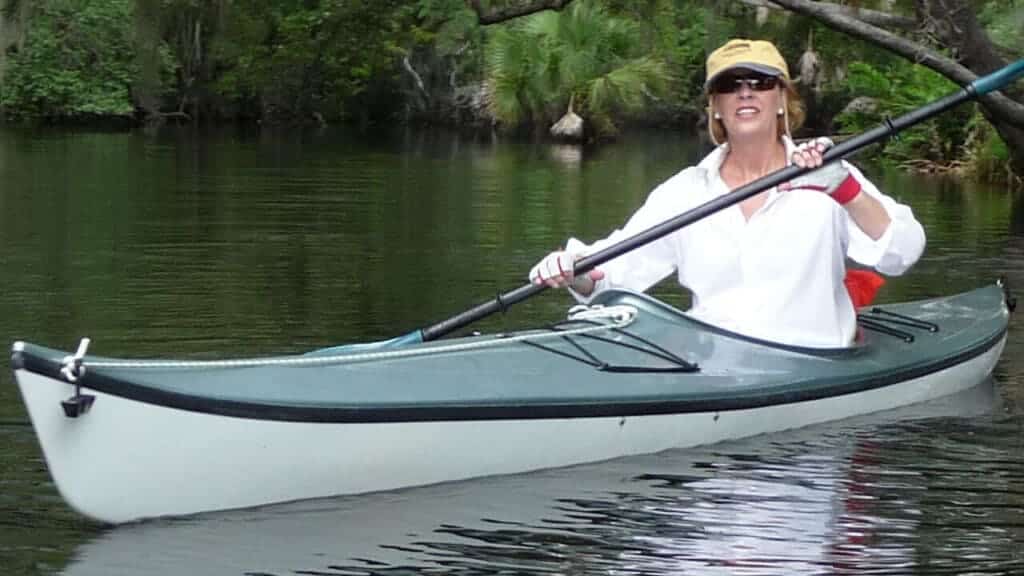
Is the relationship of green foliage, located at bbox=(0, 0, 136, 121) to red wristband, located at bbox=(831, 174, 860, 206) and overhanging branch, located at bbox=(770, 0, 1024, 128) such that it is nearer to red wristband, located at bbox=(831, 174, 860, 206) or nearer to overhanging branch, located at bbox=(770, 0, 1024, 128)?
overhanging branch, located at bbox=(770, 0, 1024, 128)

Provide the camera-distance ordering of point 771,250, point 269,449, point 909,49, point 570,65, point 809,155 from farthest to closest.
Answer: point 570,65 → point 909,49 → point 771,250 → point 809,155 → point 269,449

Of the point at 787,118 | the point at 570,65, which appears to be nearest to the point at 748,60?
A: the point at 787,118

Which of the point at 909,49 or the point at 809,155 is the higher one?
the point at 909,49

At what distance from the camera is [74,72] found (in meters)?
40.1

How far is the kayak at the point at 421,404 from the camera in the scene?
17.1 ft

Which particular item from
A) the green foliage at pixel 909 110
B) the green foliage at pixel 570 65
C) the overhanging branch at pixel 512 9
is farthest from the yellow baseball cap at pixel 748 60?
the green foliage at pixel 570 65

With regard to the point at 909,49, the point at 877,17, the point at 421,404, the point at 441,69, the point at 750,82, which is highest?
the point at 441,69

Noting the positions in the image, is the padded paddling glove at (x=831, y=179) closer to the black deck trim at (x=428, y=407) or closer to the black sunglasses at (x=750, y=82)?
the black sunglasses at (x=750, y=82)

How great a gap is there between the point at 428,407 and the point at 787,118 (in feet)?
6.17

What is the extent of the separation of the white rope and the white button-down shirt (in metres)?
0.23

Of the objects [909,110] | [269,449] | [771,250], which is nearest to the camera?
[269,449]

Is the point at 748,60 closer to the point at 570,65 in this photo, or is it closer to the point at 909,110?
the point at 909,110

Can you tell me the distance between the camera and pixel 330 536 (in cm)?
546

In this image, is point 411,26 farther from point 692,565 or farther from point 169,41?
point 692,565
